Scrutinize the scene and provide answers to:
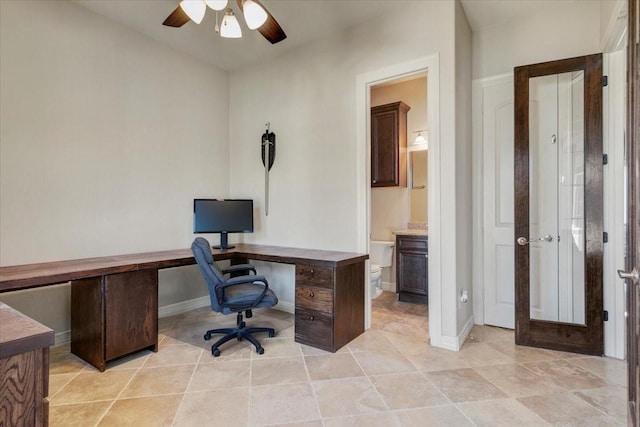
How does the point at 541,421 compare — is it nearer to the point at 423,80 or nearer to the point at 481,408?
the point at 481,408

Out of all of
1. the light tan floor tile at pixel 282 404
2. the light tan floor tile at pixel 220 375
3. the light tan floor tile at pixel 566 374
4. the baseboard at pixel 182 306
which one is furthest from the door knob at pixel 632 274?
the baseboard at pixel 182 306

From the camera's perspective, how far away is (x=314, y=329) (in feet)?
8.80

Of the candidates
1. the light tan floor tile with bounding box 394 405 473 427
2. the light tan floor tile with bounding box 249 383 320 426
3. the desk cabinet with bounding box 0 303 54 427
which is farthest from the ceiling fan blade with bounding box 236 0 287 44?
the light tan floor tile with bounding box 394 405 473 427

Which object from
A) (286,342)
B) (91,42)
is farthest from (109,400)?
(91,42)

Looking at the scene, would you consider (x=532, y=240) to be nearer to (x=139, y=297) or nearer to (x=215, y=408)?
(x=215, y=408)

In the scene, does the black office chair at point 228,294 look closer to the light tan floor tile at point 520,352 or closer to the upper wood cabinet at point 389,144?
the light tan floor tile at point 520,352

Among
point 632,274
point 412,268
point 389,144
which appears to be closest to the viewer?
point 632,274

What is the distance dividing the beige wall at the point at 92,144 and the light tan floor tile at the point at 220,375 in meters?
1.41

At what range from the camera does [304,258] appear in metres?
2.76

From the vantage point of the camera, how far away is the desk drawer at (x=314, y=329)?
102 inches

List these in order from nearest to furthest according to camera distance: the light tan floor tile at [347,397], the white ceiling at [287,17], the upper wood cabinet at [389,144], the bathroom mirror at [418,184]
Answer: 1. the light tan floor tile at [347,397]
2. the white ceiling at [287,17]
3. the upper wood cabinet at [389,144]
4. the bathroom mirror at [418,184]

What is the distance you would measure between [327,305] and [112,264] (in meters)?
1.63

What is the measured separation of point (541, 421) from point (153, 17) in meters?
4.08

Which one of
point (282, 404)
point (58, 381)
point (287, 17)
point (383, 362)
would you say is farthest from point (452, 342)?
point (287, 17)
